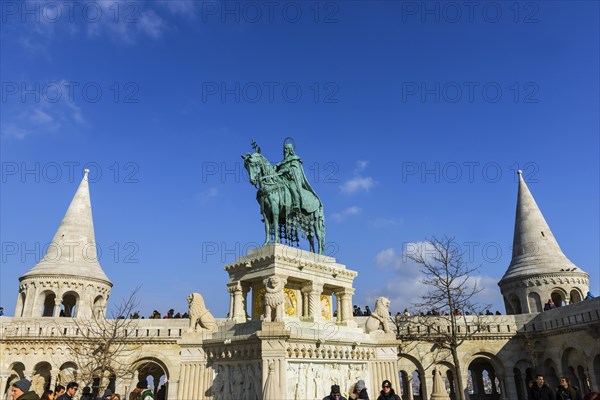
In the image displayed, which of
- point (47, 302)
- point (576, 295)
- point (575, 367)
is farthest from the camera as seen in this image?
point (47, 302)

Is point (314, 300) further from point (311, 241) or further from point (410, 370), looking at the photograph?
point (410, 370)

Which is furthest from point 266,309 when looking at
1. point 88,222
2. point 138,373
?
point 88,222

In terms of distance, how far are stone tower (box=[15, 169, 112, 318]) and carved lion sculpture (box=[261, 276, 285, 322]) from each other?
19.2 m

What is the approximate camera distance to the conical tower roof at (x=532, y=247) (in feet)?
88.5

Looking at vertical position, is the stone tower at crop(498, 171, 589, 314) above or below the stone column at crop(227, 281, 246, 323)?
above

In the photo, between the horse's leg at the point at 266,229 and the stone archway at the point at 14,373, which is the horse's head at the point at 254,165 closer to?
the horse's leg at the point at 266,229

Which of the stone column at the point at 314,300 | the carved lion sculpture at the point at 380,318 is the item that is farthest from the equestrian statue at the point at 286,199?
the carved lion sculpture at the point at 380,318

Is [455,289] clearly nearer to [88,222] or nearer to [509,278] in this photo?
[509,278]

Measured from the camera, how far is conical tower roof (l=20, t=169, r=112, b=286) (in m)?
26.4

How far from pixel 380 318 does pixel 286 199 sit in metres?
4.29

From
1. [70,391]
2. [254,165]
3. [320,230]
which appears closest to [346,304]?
[320,230]

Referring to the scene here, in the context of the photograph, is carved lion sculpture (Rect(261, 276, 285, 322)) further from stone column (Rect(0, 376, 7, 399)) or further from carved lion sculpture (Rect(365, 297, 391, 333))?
stone column (Rect(0, 376, 7, 399))

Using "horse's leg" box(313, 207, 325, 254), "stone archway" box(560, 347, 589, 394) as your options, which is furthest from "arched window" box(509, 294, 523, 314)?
"horse's leg" box(313, 207, 325, 254)

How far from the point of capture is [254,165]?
1172cm
